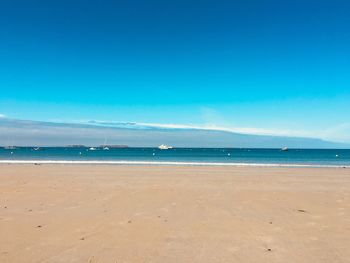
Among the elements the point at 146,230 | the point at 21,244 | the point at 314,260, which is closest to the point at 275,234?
the point at 314,260

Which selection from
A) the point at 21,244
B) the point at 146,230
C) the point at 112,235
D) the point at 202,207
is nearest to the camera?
the point at 21,244

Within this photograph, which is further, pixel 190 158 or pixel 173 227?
pixel 190 158

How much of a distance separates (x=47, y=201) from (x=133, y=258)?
6520mm

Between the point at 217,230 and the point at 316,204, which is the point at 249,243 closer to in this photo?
the point at 217,230

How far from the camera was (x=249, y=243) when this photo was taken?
251 inches

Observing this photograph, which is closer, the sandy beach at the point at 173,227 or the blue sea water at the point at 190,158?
the sandy beach at the point at 173,227

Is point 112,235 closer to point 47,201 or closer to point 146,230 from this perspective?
point 146,230

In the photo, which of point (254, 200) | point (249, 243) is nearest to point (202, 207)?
point (254, 200)

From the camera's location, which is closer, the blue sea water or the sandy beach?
the sandy beach

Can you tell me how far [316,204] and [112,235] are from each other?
22.7 ft

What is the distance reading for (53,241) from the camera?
6395 millimetres

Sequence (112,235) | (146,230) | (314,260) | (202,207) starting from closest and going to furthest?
(314,260), (112,235), (146,230), (202,207)

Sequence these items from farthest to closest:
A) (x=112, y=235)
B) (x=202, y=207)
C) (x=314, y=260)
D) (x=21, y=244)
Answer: (x=202, y=207) < (x=112, y=235) < (x=21, y=244) < (x=314, y=260)

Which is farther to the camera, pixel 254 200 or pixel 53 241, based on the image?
pixel 254 200
